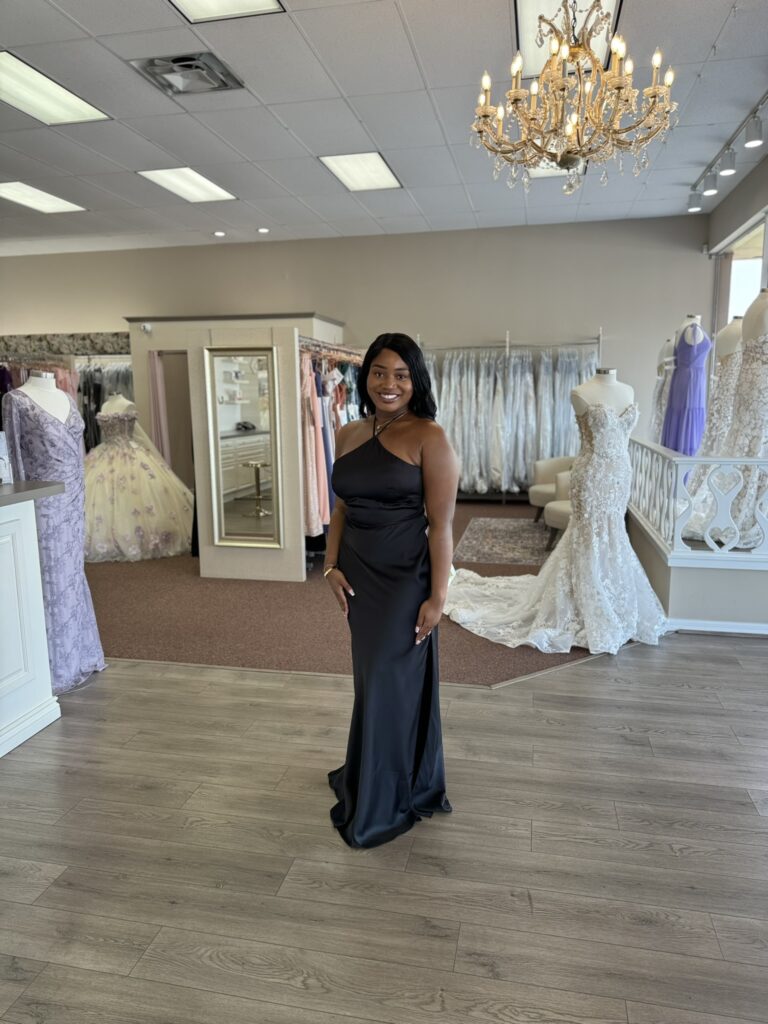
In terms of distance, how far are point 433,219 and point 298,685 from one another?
593 centimetres

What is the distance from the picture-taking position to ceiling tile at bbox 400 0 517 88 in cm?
337

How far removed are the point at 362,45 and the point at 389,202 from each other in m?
3.12

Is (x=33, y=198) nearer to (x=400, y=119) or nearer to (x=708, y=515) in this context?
(x=400, y=119)

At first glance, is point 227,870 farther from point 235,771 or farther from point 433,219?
point 433,219

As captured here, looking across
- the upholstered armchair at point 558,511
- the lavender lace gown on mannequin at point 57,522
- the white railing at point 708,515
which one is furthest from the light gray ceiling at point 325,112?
the upholstered armchair at point 558,511

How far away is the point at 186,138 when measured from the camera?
4984mm

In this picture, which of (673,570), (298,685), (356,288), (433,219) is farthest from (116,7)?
(356,288)

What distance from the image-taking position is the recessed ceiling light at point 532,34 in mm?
3441

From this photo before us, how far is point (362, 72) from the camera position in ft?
13.1

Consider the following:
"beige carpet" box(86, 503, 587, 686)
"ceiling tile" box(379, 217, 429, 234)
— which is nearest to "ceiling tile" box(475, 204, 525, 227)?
"ceiling tile" box(379, 217, 429, 234)

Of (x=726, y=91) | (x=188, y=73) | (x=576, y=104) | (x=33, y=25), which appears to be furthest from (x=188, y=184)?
(x=726, y=91)

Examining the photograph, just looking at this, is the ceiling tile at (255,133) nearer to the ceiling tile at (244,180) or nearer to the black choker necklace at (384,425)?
the ceiling tile at (244,180)

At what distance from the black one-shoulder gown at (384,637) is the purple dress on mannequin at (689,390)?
4.31 m

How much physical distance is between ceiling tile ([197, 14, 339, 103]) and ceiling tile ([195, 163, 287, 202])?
1436 millimetres
